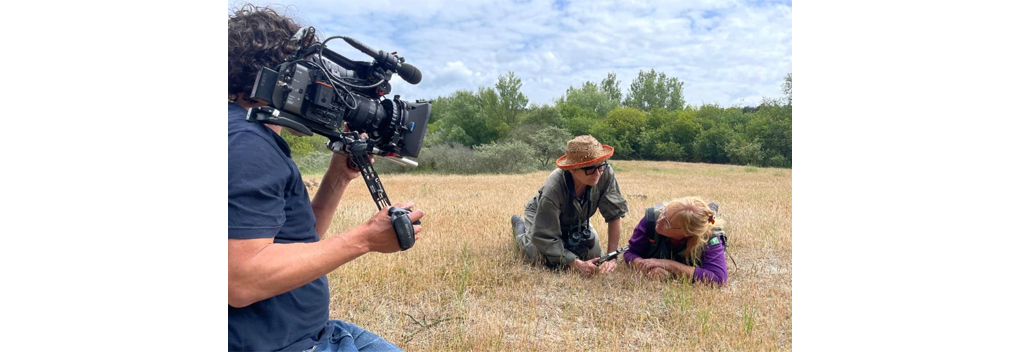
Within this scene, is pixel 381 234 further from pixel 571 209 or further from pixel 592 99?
pixel 592 99

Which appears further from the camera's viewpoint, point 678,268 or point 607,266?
point 607,266

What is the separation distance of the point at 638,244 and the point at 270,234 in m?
3.11

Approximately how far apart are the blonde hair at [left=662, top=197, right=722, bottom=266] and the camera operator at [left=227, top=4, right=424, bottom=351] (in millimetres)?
2258

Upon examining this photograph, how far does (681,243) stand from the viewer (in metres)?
3.95

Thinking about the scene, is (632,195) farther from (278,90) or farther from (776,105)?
(278,90)

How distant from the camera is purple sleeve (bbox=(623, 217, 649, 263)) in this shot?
13.4ft

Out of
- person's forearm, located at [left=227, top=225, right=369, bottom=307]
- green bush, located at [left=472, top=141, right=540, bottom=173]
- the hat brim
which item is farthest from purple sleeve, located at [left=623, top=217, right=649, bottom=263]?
green bush, located at [left=472, top=141, right=540, bottom=173]

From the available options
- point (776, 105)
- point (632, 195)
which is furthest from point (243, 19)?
point (632, 195)

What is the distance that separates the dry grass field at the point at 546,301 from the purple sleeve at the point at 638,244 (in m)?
0.11

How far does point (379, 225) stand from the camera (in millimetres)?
1545

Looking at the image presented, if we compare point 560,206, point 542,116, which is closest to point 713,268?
point 560,206

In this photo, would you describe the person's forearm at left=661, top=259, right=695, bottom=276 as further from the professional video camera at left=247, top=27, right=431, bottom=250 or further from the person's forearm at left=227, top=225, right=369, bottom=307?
the person's forearm at left=227, top=225, right=369, bottom=307

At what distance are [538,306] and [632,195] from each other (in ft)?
17.1

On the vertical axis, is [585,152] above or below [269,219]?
above
